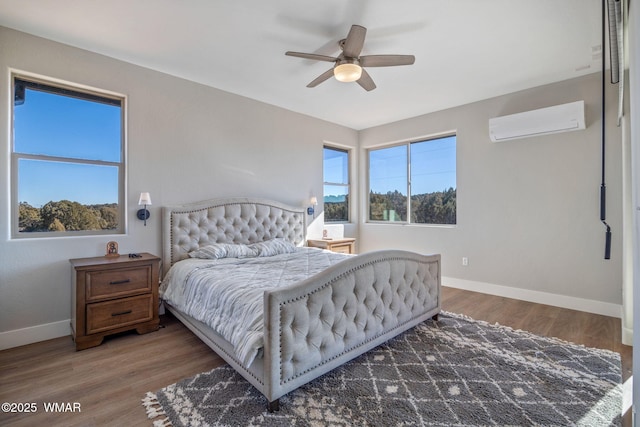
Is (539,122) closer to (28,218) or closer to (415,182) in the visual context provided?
(415,182)

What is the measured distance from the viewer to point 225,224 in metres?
3.79

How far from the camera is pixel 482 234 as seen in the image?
4.28 m

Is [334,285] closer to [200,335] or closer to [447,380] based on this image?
[447,380]

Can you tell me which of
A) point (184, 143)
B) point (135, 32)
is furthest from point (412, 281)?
point (135, 32)

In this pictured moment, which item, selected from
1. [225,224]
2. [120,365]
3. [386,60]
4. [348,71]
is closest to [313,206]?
[225,224]

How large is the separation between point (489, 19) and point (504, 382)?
2.78 metres

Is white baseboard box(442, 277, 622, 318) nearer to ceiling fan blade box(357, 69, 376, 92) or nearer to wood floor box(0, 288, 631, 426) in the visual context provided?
wood floor box(0, 288, 631, 426)

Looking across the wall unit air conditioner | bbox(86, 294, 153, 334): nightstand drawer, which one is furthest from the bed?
the wall unit air conditioner

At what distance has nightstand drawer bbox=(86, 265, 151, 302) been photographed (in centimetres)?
258

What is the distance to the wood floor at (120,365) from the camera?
1.79 meters

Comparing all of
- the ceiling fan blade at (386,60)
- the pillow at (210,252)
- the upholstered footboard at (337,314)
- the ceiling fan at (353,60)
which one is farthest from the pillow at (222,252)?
the ceiling fan blade at (386,60)

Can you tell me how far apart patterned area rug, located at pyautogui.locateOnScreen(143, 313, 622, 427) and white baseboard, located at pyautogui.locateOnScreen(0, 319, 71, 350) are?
1.63 m

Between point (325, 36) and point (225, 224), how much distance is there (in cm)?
241

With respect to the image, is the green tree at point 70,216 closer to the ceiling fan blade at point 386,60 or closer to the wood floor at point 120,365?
the wood floor at point 120,365
